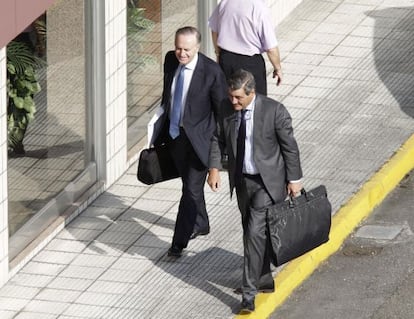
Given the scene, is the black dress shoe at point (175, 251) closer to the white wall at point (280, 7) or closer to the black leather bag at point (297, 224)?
the black leather bag at point (297, 224)

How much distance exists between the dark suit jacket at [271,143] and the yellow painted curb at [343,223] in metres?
0.88

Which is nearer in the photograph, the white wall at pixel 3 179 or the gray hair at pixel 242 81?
the gray hair at pixel 242 81

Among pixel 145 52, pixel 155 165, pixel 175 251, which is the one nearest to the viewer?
pixel 155 165

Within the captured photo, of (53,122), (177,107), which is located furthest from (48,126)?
(177,107)

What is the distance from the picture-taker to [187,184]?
42.7 ft

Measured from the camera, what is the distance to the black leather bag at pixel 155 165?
1295 centimetres

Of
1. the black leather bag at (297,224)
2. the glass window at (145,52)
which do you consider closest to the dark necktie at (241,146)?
the black leather bag at (297,224)

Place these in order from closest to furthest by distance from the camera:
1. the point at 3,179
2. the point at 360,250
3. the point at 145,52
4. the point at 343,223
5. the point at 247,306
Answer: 1. the point at 247,306
2. the point at 3,179
3. the point at 360,250
4. the point at 343,223
5. the point at 145,52

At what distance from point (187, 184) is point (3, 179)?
1.46m

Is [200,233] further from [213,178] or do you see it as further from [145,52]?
[145,52]

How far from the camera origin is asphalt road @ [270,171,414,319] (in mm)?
12430

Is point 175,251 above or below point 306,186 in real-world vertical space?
above

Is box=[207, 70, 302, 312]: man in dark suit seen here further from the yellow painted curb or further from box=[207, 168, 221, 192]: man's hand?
the yellow painted curb

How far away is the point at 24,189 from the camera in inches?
526
